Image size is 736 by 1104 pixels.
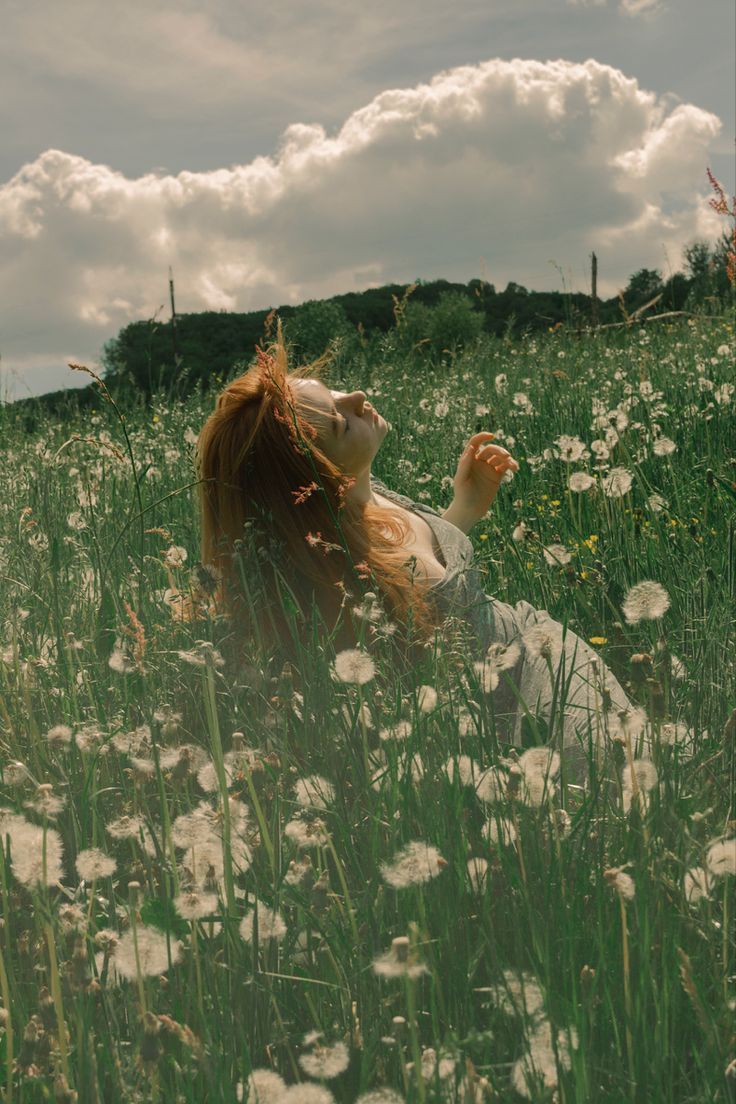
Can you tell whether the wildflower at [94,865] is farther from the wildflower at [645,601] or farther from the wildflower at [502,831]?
the wildflower at [645,601]

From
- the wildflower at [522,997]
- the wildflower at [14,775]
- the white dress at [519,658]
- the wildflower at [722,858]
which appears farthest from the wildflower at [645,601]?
the wildflower at [14,775]

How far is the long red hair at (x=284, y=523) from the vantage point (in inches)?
116

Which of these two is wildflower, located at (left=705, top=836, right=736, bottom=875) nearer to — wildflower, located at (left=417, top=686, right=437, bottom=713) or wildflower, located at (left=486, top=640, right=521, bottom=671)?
wildflower, located at (left=486, top=640, right=521, bottom=671)

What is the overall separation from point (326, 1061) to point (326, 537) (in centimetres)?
204

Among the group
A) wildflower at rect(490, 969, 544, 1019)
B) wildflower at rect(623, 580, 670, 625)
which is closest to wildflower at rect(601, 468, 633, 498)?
wildflower at rect(623, 580, 670, 625)

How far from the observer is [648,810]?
1.63 m

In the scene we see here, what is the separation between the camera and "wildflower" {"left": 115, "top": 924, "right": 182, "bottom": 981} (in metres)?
1.43

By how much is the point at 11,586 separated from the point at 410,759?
7.27ft

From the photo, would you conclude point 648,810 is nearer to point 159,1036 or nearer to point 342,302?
point 159,1036

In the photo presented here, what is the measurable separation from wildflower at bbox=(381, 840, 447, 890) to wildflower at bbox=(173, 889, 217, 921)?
281mm

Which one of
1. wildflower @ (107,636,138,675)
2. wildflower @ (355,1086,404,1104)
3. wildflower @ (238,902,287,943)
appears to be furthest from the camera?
wildflower @ (107,636,138,675)

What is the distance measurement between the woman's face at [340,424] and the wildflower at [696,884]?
2123mm

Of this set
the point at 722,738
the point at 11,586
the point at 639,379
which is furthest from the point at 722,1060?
the point at 639,379

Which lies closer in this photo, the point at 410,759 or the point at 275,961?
the point at 275,961
